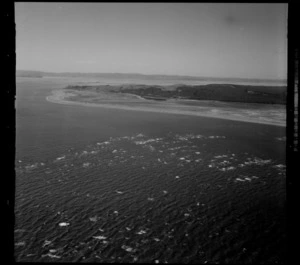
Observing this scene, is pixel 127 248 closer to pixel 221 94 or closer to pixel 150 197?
pixel 150 197

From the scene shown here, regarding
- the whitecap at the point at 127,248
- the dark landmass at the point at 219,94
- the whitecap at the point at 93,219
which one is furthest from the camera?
the dark landmass at the point at 219,94

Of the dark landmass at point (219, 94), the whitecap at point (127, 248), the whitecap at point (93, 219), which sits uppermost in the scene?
the dark landmass at point (219, 94)

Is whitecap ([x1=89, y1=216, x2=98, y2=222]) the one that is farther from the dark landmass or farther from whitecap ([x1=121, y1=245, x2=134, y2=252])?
the dark landmass

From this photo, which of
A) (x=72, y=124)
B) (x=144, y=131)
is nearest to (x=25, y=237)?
(x=144, y=131)

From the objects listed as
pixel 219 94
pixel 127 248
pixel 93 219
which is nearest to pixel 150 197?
pixel 93 219

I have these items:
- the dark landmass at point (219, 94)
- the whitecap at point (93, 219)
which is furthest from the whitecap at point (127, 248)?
the dark landmass at point (219, 94)

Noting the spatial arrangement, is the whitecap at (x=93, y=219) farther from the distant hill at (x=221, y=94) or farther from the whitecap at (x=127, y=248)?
the distant hill at (x=221, y=94)

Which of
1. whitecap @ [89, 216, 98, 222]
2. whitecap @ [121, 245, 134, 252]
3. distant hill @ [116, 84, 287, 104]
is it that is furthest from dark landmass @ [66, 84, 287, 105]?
whitecap @ [121, 245, 134, 252]

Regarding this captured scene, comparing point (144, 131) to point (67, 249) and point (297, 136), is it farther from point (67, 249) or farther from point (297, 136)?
point (297, 136)
